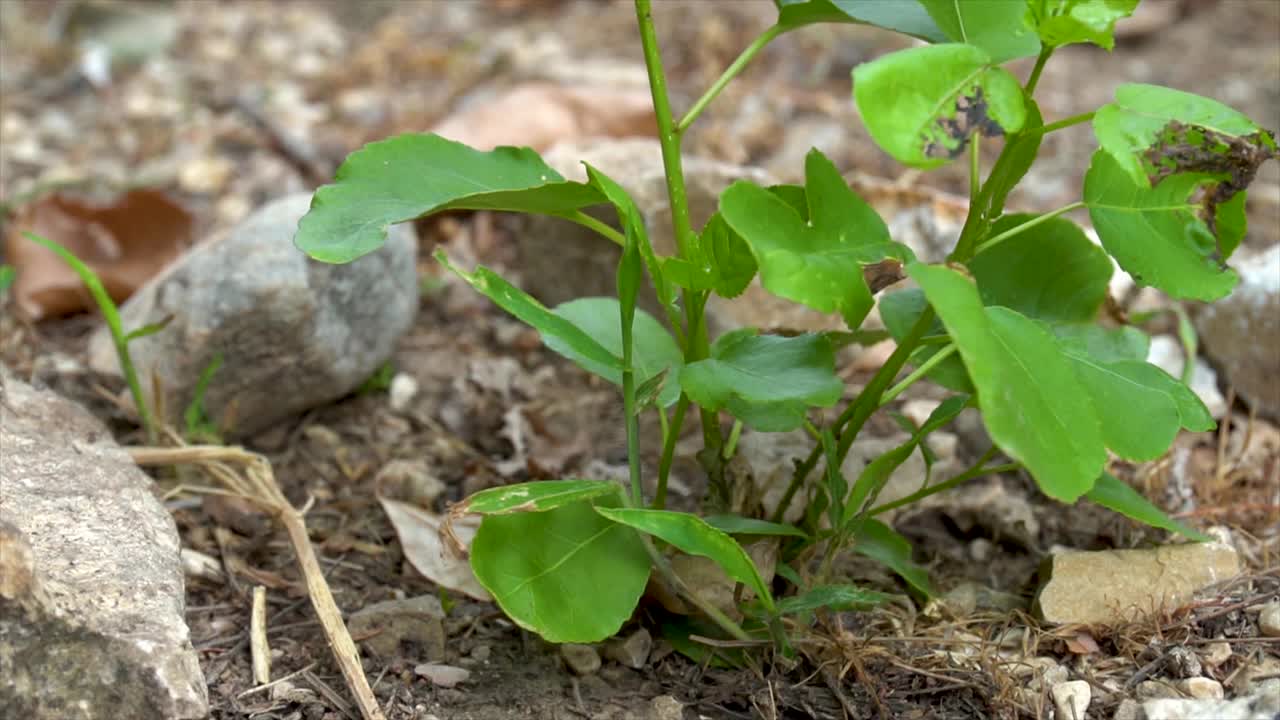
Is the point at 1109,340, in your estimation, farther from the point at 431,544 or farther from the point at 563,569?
the point at 431,544

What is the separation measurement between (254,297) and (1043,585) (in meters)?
1.16

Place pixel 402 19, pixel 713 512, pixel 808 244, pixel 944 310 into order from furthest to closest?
pixel 402 19
pixel 713 512
pixel 808 244
pixel 944 310

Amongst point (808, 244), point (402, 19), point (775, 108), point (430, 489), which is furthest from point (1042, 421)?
point (402, 19)

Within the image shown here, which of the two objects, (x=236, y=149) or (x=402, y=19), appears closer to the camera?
(x=236, y=149)

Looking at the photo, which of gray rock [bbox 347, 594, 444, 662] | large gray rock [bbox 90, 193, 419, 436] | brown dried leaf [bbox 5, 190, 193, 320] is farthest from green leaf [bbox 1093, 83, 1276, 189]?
brown dried leaf [bbox 5, 190, 193, 320]

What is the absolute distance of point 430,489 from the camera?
6.00 ft

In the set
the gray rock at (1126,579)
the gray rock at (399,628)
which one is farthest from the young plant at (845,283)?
the gray rock at (399,628)

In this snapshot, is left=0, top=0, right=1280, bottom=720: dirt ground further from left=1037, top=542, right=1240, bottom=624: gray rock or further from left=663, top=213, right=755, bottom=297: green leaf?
left=663, top=213, right=755, bottom=297: green leaf

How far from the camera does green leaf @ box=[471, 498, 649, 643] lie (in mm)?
1284

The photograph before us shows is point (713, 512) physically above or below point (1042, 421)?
below

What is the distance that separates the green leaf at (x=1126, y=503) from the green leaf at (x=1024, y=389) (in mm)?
285

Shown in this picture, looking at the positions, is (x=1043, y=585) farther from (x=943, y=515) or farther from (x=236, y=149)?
(x=236, y=149)

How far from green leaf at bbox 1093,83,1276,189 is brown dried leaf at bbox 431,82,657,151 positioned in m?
1.68

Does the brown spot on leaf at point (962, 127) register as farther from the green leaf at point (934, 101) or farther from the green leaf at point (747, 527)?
the green leaf at point (747, 527)
